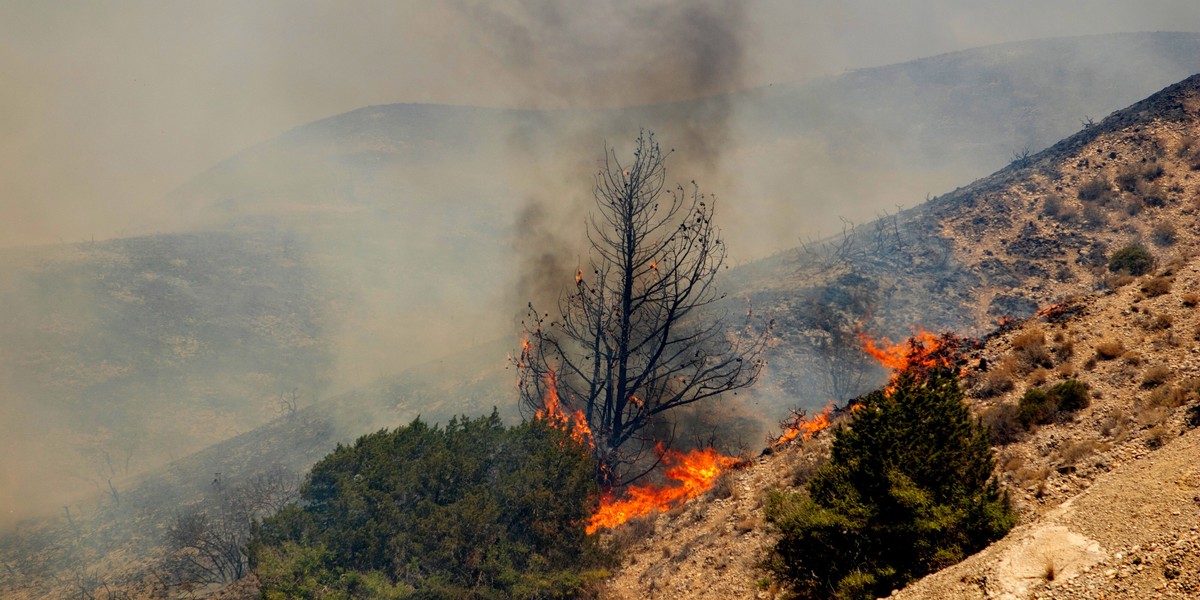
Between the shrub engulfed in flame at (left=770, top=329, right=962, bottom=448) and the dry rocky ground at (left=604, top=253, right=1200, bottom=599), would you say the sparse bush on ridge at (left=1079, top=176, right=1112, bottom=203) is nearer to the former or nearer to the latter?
Result: the shrub engulfed in flame at (left=770, top=329, right=962, bottom=448)

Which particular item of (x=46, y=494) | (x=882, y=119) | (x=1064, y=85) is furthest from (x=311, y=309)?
(x=1064, y=85)

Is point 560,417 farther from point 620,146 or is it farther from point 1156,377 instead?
point 620,146

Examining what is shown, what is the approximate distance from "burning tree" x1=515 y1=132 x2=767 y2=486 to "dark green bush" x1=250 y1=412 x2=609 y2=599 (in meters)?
6.75

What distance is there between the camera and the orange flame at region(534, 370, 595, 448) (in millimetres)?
24616

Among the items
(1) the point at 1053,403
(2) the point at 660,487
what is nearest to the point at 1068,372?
(1) the point at 1053,403

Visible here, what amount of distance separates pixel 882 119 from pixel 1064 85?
118ft

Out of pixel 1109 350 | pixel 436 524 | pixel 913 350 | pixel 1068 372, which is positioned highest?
pixel 436 524

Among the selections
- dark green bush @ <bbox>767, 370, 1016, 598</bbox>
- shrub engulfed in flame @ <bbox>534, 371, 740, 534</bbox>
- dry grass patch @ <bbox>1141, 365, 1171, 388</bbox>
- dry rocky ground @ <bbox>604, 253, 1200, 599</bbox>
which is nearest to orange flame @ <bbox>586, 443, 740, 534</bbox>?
shrub engulfed in flame @ <bbox>534, 371, 740, 534</bbox>

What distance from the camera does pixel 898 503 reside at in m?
11.9

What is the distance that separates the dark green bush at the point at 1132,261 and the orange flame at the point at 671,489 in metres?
19.7

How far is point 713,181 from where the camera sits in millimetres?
43062

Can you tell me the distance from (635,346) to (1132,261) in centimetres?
2258

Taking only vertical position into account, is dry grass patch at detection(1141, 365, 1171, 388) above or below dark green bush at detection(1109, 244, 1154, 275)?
below

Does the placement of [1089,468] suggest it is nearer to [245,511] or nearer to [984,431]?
[984,431]
